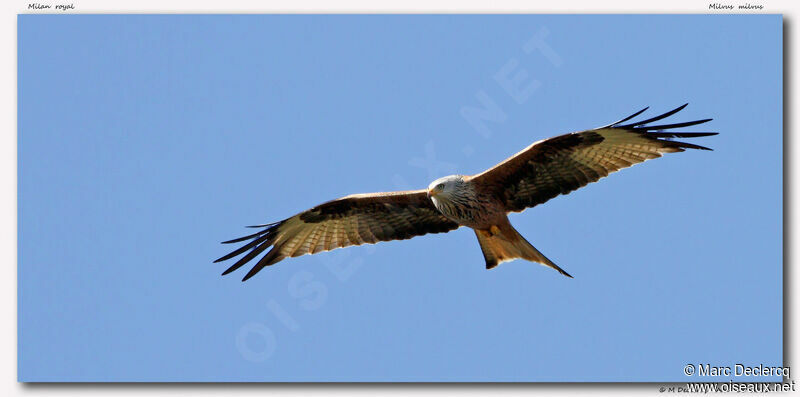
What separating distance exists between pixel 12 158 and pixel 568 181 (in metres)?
4.94

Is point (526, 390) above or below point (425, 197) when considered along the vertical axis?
below

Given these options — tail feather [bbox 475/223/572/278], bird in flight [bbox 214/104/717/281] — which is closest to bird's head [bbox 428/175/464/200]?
bird in flight [bbox 214/104/717/281]

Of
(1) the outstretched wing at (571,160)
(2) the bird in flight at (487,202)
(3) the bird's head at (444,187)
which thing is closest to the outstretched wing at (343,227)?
(2) the bird in flight at (487,202)

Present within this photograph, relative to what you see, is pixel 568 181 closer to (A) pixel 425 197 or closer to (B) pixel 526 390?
(A) pixel 425 197

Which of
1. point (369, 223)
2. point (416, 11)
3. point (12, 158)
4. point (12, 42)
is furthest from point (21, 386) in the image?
point (416, 11)

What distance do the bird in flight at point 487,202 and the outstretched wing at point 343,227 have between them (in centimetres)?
1

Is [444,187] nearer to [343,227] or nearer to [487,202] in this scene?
[487,202]

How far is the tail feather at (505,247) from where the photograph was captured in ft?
31.4

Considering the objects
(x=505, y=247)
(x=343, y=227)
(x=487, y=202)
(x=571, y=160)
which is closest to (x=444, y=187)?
(x=487, y=202)

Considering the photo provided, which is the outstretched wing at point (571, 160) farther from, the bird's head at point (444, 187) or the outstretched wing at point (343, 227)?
the outstretched wing at point (343, 227)

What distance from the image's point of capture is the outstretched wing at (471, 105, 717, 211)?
362 inches

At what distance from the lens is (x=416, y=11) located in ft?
29.3

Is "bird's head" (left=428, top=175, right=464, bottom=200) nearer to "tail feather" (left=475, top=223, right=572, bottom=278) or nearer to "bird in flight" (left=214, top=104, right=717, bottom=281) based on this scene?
"bird in flight" (left=214, top=104, right=717, bottom=281)

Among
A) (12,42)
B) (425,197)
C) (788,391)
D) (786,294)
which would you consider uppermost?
(12,42)
